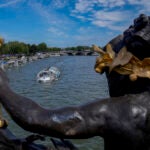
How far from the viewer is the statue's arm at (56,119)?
73.5 inches

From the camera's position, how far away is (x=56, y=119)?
187cm

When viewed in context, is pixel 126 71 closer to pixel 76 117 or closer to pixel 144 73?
pixel 144 73

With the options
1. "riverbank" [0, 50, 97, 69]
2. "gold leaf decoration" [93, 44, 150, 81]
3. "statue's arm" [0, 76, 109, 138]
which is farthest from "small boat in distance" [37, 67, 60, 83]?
"statue's arm" [0, 76, 109, 138]

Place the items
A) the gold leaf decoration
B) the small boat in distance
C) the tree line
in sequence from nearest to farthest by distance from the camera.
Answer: the gold leaf decoration → the small boat in distance → the tree line

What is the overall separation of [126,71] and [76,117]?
0.38m

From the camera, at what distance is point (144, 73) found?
6.54ft

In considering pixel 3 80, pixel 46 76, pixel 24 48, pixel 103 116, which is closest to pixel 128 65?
pixel 103 116

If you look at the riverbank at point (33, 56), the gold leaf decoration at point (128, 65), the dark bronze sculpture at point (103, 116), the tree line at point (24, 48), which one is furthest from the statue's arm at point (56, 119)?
the tree line at point (24, 48)

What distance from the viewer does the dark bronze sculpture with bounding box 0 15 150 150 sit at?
1876 millimetres

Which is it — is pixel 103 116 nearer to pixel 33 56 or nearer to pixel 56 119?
pixel 56 119

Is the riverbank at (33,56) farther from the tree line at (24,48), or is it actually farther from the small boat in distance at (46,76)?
the small boat in distance at (46,76)

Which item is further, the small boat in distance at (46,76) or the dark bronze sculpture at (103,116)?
the small boat in distance at (46,76)

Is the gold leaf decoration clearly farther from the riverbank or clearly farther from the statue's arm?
the riverbank

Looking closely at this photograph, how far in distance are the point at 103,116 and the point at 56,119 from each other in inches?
9.1
